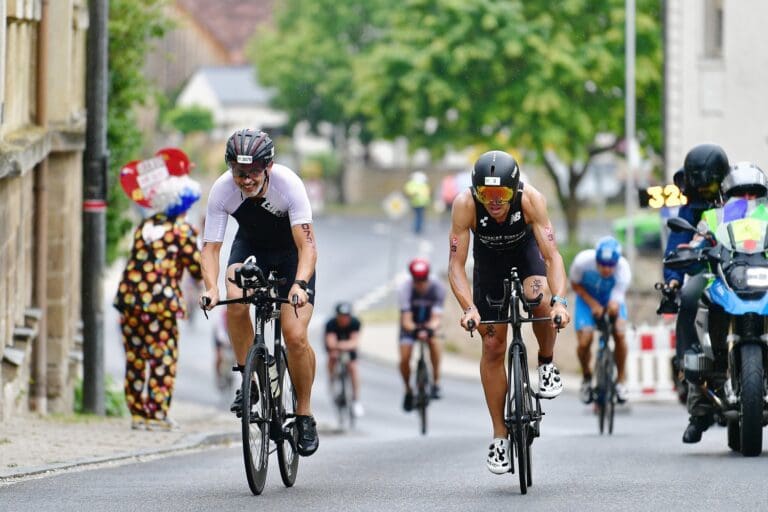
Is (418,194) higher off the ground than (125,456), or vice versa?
(418,194)

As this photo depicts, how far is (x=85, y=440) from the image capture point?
1548cm

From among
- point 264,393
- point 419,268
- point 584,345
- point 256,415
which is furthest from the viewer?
point 419,268

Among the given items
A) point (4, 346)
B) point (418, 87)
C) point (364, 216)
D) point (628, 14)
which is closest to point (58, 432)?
point (4, 346)

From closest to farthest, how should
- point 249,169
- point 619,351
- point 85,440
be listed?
point 249,169 < point 85,440 < point 619,351

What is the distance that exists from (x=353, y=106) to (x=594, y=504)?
51.2 m

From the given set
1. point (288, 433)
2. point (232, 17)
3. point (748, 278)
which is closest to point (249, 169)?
point (288, 433)

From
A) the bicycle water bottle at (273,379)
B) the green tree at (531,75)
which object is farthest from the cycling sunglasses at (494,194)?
the green tree at (531,75)

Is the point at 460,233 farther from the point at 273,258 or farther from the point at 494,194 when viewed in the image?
the point at 273,258

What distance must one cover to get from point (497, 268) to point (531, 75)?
38961 millimetres

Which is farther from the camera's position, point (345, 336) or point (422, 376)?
point (345, 336)

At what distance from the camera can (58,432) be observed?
15977 mm

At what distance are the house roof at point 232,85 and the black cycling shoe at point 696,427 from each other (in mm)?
115519

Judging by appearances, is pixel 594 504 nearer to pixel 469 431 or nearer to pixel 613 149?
pixel 469 431

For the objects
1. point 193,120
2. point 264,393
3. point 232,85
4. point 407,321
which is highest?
point 232,85
